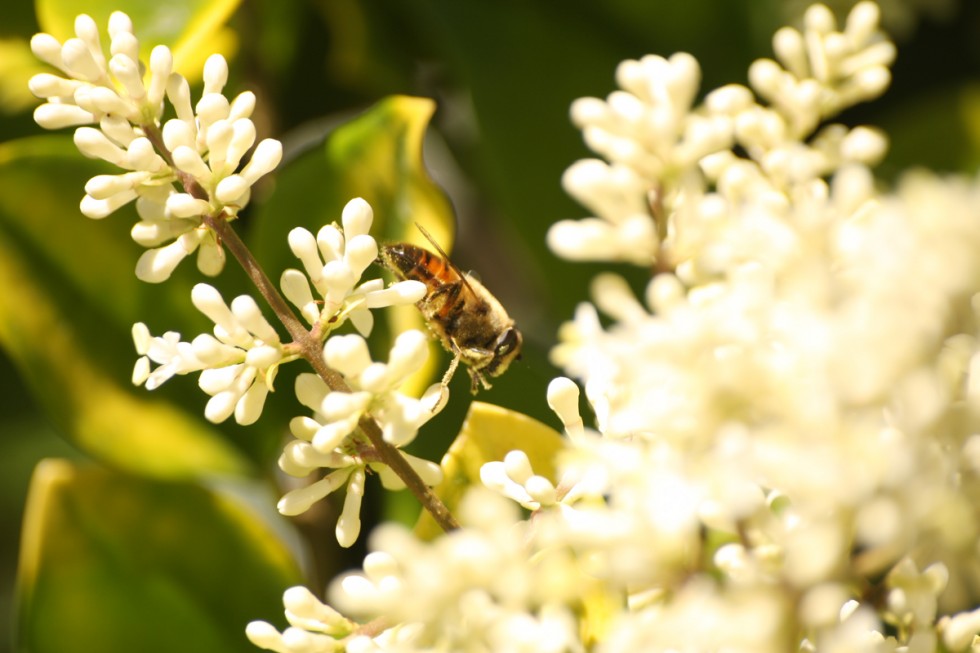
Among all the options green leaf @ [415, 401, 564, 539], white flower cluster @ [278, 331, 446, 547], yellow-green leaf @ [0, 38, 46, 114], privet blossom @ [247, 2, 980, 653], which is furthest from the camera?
yellow-green leaf @ [0, 38, 46, 114]

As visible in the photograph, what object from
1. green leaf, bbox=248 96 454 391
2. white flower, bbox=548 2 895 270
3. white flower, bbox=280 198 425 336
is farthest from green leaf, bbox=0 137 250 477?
white flower, bbox=548 2 895 270

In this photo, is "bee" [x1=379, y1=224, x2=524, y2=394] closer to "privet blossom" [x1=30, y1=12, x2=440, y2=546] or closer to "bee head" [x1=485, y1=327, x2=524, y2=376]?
"bee head" [x1=485, y1=327, x2=524, y2=376]

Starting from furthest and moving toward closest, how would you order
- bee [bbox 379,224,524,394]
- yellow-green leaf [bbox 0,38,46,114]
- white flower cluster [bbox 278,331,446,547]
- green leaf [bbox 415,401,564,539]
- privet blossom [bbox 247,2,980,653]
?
→ 1. yellow-green leaf [bbox 0,38,46,114]
2. bee [bbox 379,224,524,394]
3. green leaf [bbox 415,401,564,539]
4. white flower cluster [bbox 278,331,446,547]
5. privet blossom [bbox 247,2,980,653]

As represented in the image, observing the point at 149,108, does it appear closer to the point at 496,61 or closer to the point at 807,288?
the point at 807,288

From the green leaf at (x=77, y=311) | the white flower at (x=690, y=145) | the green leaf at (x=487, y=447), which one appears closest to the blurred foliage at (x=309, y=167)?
the green leaf at (x=77, y=311)

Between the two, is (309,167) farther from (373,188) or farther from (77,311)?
(77,311)

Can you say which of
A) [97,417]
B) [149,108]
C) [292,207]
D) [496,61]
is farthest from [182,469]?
[496,61]
